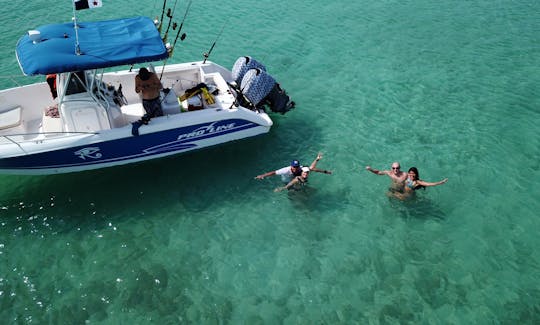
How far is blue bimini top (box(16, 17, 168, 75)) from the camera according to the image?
9.45 metres

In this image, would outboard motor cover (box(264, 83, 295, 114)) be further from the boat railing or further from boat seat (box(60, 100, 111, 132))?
the boat railing

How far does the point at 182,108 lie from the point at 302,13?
9456 mm

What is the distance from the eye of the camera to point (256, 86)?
39.1 ft

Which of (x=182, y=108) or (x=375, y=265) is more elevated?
(x=182, y=108)

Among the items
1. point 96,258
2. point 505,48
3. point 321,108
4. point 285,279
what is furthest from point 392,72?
point 96,258

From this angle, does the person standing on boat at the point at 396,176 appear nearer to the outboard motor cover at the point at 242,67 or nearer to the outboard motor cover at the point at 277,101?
the outboard motor cover at the point at 277,101

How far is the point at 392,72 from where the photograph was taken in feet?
50.5

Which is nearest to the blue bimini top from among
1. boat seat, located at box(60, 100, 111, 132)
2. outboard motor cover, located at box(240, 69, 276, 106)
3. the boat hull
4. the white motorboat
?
the white motorboat

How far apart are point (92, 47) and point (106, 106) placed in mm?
1364

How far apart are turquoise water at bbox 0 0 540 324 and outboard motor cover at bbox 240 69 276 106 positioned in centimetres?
128

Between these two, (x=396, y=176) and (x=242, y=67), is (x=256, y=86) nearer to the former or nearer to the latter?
(x=242, y=67)

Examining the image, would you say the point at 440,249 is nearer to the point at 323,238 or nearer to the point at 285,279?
the point at 323,238

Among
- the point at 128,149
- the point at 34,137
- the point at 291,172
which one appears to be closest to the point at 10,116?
the point at 34,137

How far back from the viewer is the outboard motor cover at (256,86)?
39.1 feet
